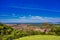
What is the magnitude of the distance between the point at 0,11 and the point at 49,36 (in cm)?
89

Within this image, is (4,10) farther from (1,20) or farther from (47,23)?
(47,23)

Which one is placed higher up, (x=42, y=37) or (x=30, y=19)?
(x=30, y=19)

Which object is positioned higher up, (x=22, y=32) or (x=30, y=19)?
(x=30, y=19)

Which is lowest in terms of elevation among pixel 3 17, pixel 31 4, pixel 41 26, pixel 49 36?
pixel 49 36

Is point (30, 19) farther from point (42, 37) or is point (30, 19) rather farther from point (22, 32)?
point (42, 37)

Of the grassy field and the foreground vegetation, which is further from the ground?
the foreground vegetation

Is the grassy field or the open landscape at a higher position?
the open landscape

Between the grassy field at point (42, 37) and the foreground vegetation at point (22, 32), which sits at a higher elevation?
the foreground vegetation at point (22, 32)

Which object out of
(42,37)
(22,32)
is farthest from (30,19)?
(42,37)

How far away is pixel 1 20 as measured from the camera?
2.39 metres

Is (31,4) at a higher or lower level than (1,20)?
higher

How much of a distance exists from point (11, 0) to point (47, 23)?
2.30ft

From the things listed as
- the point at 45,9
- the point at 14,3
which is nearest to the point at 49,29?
the point at 45,9

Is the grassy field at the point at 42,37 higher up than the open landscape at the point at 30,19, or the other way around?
the open landscape at the point at 30,19
